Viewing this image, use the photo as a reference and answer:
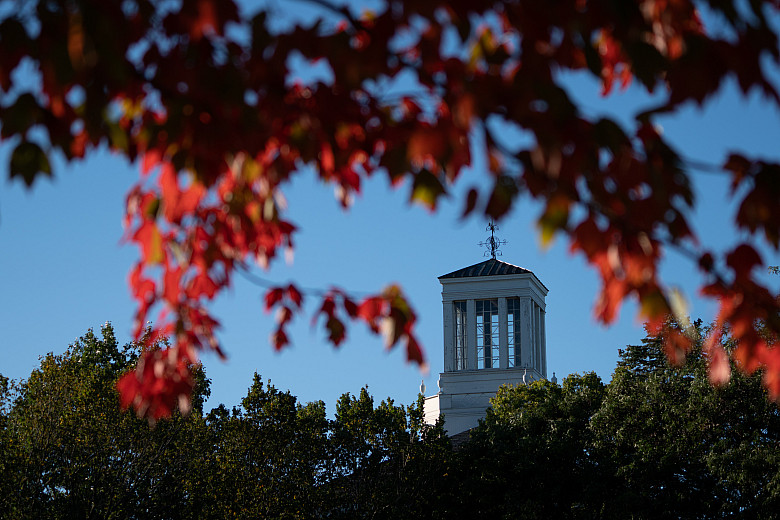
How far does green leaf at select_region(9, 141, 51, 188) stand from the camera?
10.7 ft

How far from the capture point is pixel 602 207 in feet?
11.0

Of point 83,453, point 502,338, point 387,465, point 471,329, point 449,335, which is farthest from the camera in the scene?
point 471,329

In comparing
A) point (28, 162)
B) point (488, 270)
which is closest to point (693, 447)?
point (28, 162)

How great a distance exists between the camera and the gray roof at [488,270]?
47281 millimetres

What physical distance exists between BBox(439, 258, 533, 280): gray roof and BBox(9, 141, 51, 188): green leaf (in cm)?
4423

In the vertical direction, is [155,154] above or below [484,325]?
below

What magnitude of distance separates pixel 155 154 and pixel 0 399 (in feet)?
76.4

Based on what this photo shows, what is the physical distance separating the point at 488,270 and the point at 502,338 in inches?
142

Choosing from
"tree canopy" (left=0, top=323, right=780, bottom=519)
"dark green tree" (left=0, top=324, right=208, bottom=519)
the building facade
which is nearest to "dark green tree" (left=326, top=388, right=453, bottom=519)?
"tree canopy" (left=0, top=323, right=780, bottom=519)

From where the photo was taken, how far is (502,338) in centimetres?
4700

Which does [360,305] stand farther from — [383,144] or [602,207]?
[602,207]

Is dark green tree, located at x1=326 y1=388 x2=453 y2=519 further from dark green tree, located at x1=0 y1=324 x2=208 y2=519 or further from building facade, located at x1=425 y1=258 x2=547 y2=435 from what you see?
building facade, located at x1=425 y1=258 x2=547 y2=435

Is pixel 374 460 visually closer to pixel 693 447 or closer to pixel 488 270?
pixel 693 447

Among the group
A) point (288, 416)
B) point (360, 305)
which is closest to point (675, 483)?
point (288, 416)
